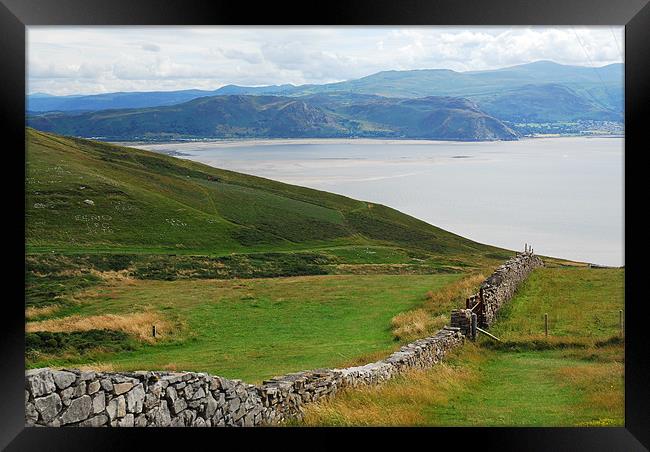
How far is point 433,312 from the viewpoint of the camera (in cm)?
1658

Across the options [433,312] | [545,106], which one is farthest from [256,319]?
[545,106]

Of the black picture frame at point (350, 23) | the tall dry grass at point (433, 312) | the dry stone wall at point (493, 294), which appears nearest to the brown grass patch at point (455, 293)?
the tall dry grass at point (433, 312)

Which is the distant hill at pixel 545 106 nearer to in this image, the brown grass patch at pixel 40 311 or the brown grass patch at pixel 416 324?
the brown grass patch at pixel 416 324

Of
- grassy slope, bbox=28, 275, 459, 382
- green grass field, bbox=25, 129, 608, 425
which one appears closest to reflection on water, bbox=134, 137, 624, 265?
green grass field, bbox=25, 129, 608, 425

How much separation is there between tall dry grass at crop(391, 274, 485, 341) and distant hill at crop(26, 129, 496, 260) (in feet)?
68.0

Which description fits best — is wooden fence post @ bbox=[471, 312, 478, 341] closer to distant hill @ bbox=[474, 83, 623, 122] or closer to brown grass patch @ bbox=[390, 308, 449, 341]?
brown grass patch @ bbox=[390, 308, 449, 341]

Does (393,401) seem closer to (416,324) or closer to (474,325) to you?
(474,325)

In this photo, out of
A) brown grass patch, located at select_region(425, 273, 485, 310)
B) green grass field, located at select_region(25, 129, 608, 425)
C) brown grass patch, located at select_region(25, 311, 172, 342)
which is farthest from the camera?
brown grass patch, located at select_region(425, 273, 485, 310)

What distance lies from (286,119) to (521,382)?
61.4m

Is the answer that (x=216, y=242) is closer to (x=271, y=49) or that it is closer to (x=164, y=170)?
(x=164, y=170)

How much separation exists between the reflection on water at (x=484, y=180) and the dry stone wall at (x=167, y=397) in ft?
127

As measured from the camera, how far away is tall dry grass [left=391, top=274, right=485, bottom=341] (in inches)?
556

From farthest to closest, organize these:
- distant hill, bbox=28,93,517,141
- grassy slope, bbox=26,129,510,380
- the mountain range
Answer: distant hill, bbox=28,93,517,141, the mountain range, grassy slope, bbox=26,129,510,380

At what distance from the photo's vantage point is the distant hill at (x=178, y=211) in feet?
127
